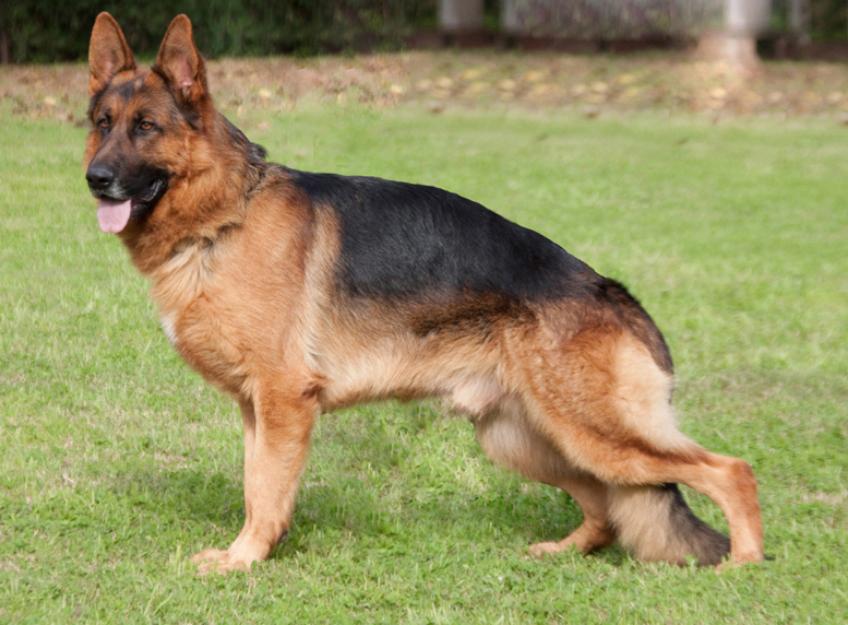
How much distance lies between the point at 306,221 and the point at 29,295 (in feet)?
13.4

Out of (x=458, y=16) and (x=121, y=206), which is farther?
(x=458, y=16)

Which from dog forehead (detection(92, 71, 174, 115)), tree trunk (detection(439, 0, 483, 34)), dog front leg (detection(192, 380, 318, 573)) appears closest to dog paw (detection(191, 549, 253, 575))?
dog front leg (detection(192, 380, 318, 573))

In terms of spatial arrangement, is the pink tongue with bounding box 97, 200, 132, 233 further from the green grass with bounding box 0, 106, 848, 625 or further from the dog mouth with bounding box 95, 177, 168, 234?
the green grass with bounding box 0, 106, 848, 625

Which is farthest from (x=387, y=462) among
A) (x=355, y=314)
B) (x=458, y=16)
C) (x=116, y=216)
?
(x=458, y=16)

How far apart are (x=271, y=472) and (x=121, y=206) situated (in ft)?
3.92

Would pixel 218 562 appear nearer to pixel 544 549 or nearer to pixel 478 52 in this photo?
pixel 544 549

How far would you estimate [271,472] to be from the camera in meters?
4.82

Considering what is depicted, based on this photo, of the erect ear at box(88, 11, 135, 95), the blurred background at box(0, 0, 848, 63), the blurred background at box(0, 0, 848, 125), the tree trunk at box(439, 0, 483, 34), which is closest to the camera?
the erect ear at box(88, 11, 135, 95)

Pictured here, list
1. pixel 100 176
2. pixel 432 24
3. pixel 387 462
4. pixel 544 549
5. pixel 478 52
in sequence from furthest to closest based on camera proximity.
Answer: pixel 432 24, pixel 478 52, pixel 387 462, pixel 544 549, pixel 100 176

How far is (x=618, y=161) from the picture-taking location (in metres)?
14.7

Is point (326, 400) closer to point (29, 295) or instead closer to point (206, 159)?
point (206, 159)

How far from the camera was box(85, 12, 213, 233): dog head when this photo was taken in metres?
4.77

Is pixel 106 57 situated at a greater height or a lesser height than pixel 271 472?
greater

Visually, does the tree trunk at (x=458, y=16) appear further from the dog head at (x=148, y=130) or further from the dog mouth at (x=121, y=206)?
the dog mouth at (x=121, y=206)
